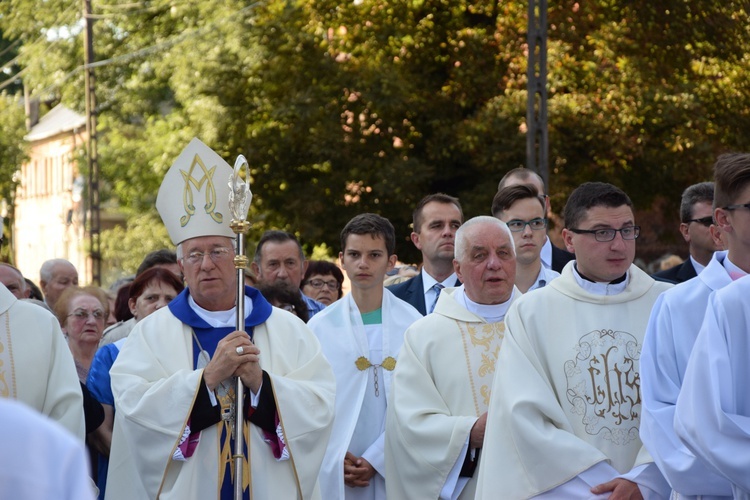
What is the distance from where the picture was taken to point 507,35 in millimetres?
17234

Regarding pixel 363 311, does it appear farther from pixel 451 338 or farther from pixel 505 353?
pixel 505 353

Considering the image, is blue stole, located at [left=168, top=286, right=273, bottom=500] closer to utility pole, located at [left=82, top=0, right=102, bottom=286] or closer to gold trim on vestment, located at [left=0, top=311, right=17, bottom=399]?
gold trim on vestment, located at [left=0, top=311, right=17, bottom=399]

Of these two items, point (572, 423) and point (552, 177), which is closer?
point (572, 423)

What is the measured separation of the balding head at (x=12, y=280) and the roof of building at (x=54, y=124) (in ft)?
168

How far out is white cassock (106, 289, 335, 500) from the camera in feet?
18.1

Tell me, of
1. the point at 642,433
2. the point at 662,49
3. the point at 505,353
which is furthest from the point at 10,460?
the point at 662,49

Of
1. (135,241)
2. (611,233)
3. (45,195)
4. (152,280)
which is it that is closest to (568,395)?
(611,233)

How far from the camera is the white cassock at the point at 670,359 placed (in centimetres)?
437

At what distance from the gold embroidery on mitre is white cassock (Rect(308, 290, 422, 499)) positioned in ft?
3.63

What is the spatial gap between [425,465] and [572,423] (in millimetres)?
934

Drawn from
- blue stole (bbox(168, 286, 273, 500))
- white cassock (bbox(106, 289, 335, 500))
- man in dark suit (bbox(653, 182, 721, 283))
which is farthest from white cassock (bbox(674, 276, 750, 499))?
man in dark suit (bbox(653, 182, 721, 283))

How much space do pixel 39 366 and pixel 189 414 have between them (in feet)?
2.42

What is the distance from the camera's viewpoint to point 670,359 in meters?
4.53

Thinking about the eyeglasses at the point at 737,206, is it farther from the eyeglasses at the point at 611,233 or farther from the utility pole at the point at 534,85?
the utility pole at the point at 534,85
